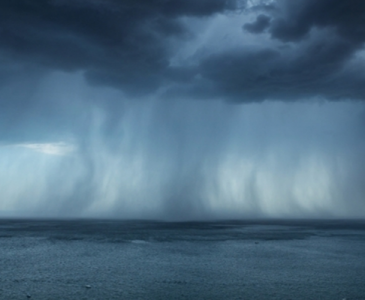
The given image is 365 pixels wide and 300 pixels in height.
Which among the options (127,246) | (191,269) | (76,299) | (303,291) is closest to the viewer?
(76,299)

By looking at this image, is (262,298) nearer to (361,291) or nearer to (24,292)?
(361,291)

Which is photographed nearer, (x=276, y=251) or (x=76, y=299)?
(x=76, y=299)

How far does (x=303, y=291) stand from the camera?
2191 inches

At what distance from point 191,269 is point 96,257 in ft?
87.4

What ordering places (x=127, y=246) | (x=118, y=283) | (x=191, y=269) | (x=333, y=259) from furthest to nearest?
(x=127, y=246) < (x=333, y=259) < (x=191, y=269) < (x=118, y=283)

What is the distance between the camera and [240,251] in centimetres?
9994

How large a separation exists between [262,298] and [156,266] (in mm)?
Result: 29346

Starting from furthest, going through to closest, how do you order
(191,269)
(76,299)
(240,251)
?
(240,251) → (191,269) → (76,299)

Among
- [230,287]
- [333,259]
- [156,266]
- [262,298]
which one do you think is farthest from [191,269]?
[333,259]

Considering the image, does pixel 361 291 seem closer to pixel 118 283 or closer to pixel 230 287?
pixel 230 287

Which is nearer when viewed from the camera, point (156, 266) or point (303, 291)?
point (303, 291)

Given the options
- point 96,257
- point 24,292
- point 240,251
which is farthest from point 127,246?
point 24,292

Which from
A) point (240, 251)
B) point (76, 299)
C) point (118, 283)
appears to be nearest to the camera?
point (76, 299)

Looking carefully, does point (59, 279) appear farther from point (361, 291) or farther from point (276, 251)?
point (276, 251)
